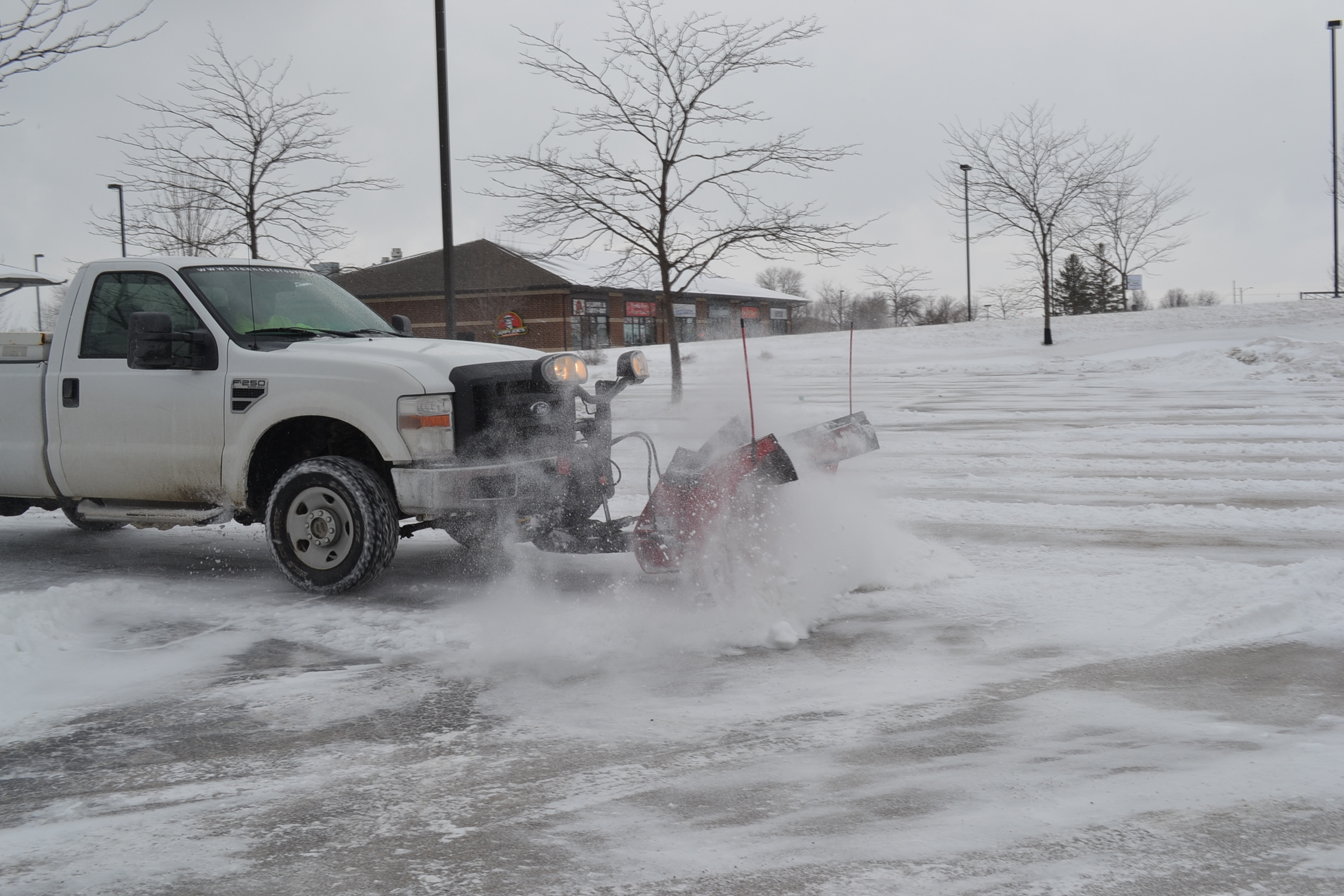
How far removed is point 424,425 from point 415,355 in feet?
1.43

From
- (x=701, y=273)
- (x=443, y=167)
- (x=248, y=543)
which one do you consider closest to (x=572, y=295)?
(x=701, y=273)

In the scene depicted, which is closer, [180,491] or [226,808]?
[226,808]

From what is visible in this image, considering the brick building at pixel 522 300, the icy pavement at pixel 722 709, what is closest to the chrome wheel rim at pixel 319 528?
the icy pavement at pixel 722 709

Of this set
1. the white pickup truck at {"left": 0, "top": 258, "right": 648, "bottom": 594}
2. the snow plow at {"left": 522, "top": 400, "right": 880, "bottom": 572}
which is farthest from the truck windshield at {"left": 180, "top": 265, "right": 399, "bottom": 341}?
the snow plow at {"left": 522, "top": 400, "right": 880, "bottom": 572}

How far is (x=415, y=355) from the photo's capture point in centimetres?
597

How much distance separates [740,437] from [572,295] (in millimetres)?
45099

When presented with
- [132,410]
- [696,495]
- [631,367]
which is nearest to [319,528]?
[132,410]

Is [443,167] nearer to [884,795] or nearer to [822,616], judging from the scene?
[822,616]

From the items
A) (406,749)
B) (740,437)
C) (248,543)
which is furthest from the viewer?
(248,543)

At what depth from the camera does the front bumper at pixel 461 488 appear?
5.78m

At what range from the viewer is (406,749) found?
3.84 metres

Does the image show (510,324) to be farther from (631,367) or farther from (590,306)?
(631,367)

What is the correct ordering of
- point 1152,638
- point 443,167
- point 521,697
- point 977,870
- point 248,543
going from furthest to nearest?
point 443,167, point 248,543, point 1152,638, point 521,697, point 977,870

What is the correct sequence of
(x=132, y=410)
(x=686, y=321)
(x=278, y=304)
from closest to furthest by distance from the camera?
(x=132, y=410), (x=278, y=304), (x=686, y=321)
